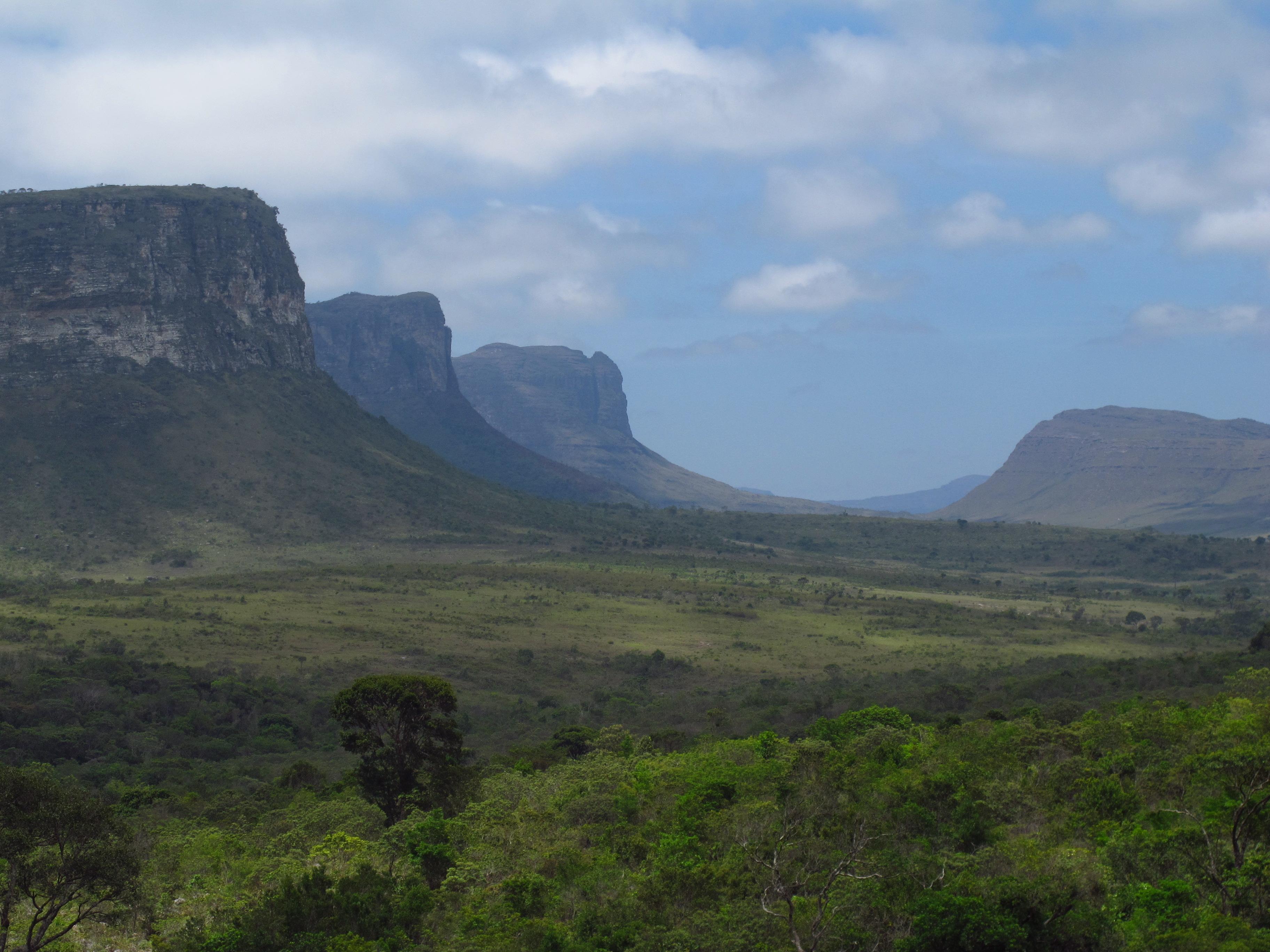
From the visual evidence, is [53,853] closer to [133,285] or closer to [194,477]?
[194,477]

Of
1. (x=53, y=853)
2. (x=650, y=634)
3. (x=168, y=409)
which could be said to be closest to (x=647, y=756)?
(x=53, y=853)

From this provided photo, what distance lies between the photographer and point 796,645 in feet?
291

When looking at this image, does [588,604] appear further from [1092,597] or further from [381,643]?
[1092,597]

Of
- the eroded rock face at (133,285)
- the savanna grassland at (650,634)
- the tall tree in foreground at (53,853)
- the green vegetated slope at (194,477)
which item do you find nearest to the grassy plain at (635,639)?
the savanna grassland at (650,634)

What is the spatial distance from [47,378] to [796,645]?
8865cm

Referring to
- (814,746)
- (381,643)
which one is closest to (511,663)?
(381,643)

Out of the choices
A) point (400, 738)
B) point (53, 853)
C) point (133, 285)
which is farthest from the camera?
point (133, 285)

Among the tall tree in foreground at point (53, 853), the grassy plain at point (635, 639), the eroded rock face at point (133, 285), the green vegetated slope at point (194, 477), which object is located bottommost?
the grassy plain at point (635, 639)

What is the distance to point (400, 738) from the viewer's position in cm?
3772

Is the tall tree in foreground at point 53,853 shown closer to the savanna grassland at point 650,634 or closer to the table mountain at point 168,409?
the savanna grassland at point 650,634

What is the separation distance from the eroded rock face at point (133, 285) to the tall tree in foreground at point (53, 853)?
394 feet

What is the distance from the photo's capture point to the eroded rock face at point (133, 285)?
437ft

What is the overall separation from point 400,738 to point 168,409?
10721 cm

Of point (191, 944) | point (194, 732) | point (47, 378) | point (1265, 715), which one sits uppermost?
point (47, 378)
